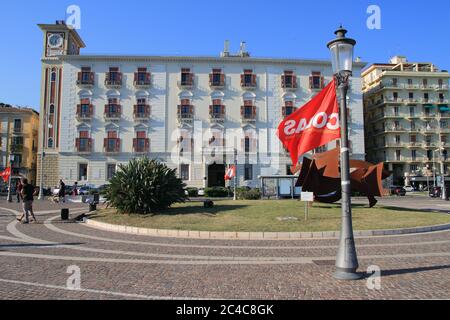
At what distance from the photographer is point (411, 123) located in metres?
62.8

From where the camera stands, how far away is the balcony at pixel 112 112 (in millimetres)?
49503

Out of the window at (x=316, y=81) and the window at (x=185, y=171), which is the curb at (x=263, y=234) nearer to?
the window at (x=185, y=171)

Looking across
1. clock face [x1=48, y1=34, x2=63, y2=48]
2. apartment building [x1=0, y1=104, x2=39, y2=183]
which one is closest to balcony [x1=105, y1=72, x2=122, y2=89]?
clock face [x1=48, y1=34, x2=63, y2=48]

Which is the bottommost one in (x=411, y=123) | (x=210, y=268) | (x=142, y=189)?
(x=210, y=268)

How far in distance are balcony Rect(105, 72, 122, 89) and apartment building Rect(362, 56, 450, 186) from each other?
43.1 m

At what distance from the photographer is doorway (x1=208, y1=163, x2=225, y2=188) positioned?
50.3 m

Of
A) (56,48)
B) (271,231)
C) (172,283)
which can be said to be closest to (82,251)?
→ (172,283)

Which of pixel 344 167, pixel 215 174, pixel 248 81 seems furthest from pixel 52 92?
pixel 344 167

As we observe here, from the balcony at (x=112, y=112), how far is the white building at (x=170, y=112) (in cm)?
13

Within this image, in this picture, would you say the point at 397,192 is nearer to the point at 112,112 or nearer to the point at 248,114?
the point at 248,114

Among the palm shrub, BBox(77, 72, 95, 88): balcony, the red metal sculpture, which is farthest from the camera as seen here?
BBox(77, 72, 95, 88): balcony

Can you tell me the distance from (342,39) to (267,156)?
43138mm

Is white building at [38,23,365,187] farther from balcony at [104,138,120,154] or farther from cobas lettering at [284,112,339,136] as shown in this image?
cobas lettering at [284,112,339,136]

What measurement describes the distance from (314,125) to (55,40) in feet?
175
